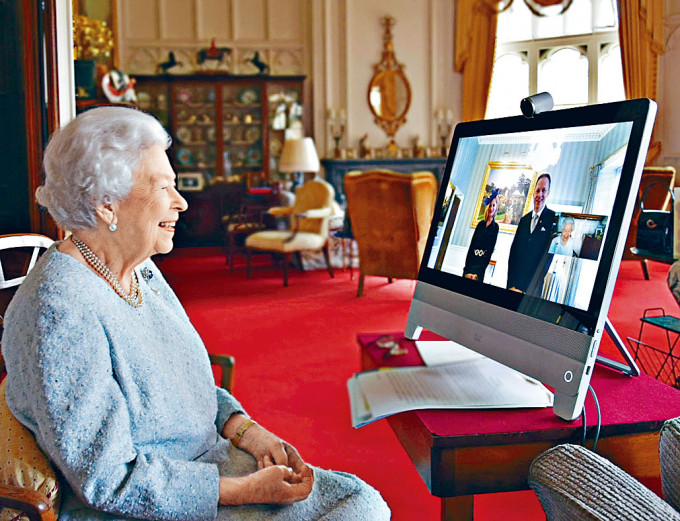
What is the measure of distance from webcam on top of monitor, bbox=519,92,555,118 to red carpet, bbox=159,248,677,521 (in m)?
1.41

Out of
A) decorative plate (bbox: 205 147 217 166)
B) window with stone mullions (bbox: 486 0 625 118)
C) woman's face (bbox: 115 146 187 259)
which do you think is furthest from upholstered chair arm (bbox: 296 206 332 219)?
woman's face (bbox: 115 146 187 259)

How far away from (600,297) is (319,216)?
18.6ft

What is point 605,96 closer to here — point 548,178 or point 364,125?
point 364,125

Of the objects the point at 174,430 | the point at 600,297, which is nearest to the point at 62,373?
the point at 174,430

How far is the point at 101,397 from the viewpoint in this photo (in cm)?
100

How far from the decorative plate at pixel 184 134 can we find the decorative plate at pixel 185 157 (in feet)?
0.41

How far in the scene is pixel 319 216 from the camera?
6.62m

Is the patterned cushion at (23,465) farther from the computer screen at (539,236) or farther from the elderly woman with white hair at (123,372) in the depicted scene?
the computer screen at (539,236)

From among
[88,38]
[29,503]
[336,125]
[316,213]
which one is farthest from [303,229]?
[29,503]

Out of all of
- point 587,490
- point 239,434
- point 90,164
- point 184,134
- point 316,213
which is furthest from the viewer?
point 184,134

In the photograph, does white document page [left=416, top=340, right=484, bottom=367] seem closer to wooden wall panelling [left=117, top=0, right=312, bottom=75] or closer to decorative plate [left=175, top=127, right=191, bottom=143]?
decorative plate [left=175, top=127, right=191, bottom=143]

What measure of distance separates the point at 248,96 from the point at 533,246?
8.19 m

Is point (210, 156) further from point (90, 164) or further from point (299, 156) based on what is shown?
point (90, 164)

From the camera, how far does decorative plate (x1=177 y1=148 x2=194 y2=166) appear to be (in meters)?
8.85
